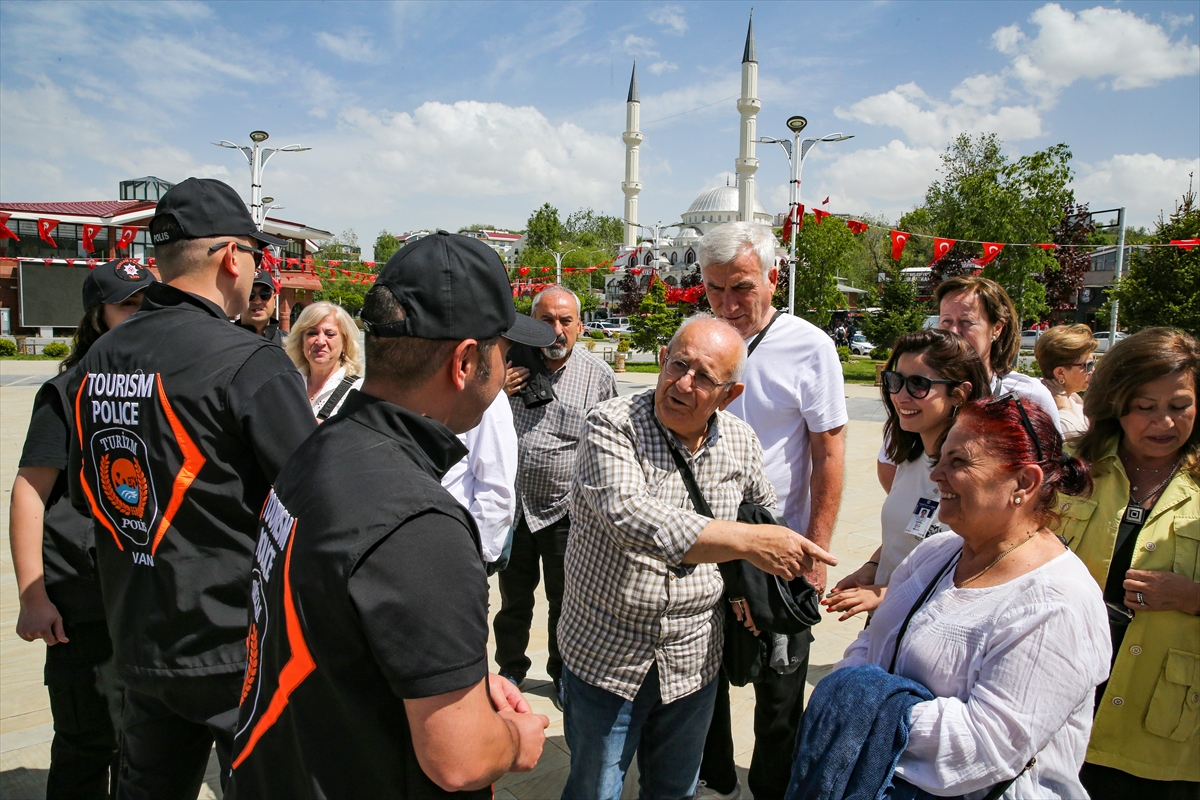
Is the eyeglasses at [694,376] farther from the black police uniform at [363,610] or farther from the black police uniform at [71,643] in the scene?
the black police uniform at [71,643]

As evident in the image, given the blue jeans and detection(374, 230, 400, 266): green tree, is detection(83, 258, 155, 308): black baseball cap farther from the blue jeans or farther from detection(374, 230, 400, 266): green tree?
detection(374, 230, 400, 266): green tree

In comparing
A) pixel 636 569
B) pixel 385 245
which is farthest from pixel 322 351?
pixel 385 245

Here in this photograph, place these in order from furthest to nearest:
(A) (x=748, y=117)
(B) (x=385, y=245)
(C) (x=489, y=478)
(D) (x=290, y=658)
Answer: (B) (x=385, y=245) < (A) (x=748, y=117) < (C) (x=489, y=478) < (D) (x=290, y=658)

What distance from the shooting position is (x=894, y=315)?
30781mm

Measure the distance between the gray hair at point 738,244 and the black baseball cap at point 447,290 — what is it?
194 centimetres

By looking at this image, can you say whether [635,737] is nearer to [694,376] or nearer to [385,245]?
[694,376]

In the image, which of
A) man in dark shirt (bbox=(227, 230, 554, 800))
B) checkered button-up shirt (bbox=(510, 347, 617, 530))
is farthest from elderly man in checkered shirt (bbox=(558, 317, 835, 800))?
checkered button-up shirt (bbox=(510, 347, 617, 530))

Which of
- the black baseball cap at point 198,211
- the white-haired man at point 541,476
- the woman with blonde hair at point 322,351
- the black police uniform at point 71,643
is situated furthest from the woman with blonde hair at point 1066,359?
the black police uniform at point 71,643

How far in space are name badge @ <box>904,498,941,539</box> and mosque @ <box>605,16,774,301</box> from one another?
29678 mm

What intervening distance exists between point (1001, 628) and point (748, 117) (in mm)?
68070

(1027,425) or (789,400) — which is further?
(789,400)

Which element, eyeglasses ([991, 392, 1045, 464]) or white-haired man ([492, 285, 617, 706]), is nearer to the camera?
eyeglasses ([991, 392, 1045, 464])

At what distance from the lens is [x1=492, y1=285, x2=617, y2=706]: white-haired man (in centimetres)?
414

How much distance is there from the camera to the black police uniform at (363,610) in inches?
46.2
